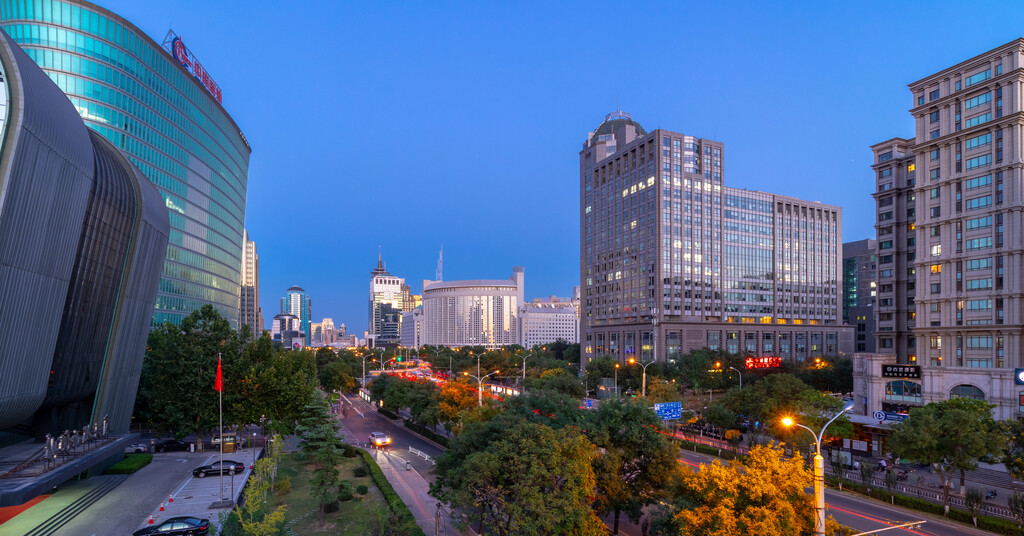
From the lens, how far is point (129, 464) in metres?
45.3

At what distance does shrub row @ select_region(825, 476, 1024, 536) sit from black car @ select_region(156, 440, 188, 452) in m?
57.1

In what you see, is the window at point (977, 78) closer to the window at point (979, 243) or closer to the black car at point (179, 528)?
the window at point (979, 243)

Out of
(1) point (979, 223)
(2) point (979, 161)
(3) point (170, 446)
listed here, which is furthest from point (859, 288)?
(3) point (170, 446)

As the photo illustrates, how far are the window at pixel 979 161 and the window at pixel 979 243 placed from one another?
7942 mm

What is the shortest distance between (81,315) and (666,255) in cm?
12101

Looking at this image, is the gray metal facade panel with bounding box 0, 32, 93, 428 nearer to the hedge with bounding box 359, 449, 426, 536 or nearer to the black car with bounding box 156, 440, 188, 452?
the black car with bounding box 156, 440, 188, 452

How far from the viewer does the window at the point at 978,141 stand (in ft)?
198

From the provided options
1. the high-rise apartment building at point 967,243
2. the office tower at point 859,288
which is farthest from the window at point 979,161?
the office tower at point 859,288

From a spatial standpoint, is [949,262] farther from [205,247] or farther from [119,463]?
[205,247]

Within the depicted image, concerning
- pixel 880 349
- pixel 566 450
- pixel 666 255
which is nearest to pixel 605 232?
pixel 666 255

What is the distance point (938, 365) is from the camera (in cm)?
6269

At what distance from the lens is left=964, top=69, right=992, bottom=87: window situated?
60812 millimetres

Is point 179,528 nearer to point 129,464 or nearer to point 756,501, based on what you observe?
point 129,464

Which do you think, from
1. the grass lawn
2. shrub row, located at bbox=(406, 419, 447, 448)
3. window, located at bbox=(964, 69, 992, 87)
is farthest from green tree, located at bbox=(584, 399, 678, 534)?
window, located at bbox=(964, 69, 992, 87)
